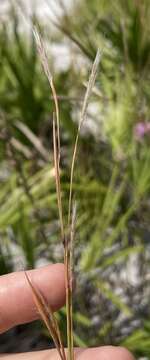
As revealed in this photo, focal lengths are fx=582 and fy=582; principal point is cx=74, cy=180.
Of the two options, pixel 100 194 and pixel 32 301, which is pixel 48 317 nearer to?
pixel 32 301

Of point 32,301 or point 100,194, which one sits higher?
point 100,194

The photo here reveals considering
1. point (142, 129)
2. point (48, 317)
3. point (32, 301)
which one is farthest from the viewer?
point (142, 129)

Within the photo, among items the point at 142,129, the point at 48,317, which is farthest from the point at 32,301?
the point at 142,129

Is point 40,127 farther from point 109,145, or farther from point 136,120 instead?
point 136,120

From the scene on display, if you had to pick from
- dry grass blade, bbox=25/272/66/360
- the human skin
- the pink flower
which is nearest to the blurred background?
the pink flower

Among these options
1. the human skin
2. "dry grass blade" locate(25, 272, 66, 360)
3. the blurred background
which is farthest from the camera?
the blurred background

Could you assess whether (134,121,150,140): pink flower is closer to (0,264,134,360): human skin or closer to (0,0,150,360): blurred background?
(0,0,150,360): blurred background
